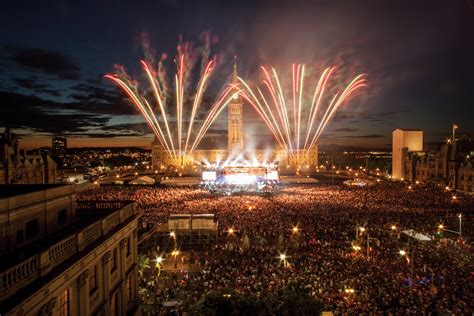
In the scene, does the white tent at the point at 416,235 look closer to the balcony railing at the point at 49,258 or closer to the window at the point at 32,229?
the balcony railing at the point at 49,258

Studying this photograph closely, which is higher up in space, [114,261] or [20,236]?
[20,236]

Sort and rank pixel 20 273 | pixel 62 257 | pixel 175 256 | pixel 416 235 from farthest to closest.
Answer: pixel 416 235
pixel 175 256
pixel 62 257
pixel 20 273

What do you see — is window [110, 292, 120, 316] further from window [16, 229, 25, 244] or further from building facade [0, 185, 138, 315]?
window [16, 229, 25, 244]

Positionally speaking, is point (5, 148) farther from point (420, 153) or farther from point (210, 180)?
point (420, 153)

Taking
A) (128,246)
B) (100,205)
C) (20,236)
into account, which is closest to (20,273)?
(20,236)

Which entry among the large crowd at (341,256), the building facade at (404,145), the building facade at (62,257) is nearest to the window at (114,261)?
the building facade at (62,257)

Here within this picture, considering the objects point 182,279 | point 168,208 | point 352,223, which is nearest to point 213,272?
point 182,279

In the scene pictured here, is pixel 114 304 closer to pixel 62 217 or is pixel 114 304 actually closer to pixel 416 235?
pixel 62 217
